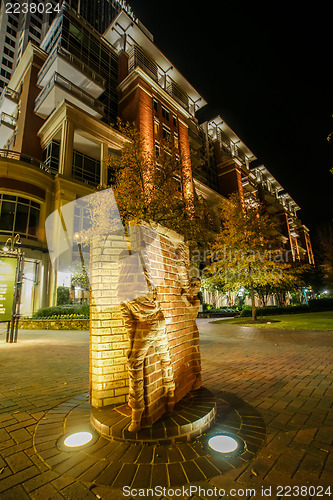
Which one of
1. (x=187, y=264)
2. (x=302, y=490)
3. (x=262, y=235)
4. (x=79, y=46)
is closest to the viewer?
(x=302, y=490)

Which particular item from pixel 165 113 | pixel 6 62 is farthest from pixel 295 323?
pixel 6 62

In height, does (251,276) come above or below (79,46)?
below

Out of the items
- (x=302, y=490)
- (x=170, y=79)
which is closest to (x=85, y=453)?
(x=302, y=490)

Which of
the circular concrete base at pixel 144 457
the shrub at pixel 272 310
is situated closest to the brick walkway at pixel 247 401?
the circular concrete base at pixel 144 457

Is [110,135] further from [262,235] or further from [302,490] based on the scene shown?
[302,490]

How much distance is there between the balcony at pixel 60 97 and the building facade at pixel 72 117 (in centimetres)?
9

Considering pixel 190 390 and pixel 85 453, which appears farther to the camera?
pixel 190 390

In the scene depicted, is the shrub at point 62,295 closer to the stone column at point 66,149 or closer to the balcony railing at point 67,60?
the stone column at point 66,149

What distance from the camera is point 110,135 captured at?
24344mm

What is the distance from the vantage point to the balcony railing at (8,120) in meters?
25.4

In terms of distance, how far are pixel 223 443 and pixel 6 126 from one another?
33.2 m

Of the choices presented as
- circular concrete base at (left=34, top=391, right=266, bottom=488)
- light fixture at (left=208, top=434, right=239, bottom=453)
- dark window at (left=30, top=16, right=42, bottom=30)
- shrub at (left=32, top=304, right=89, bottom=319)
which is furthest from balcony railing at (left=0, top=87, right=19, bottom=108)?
dark window at (left=30, top=16, right=42, bottom=30)

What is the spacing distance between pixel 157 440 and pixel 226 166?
48214mm

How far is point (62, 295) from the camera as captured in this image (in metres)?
18.0
